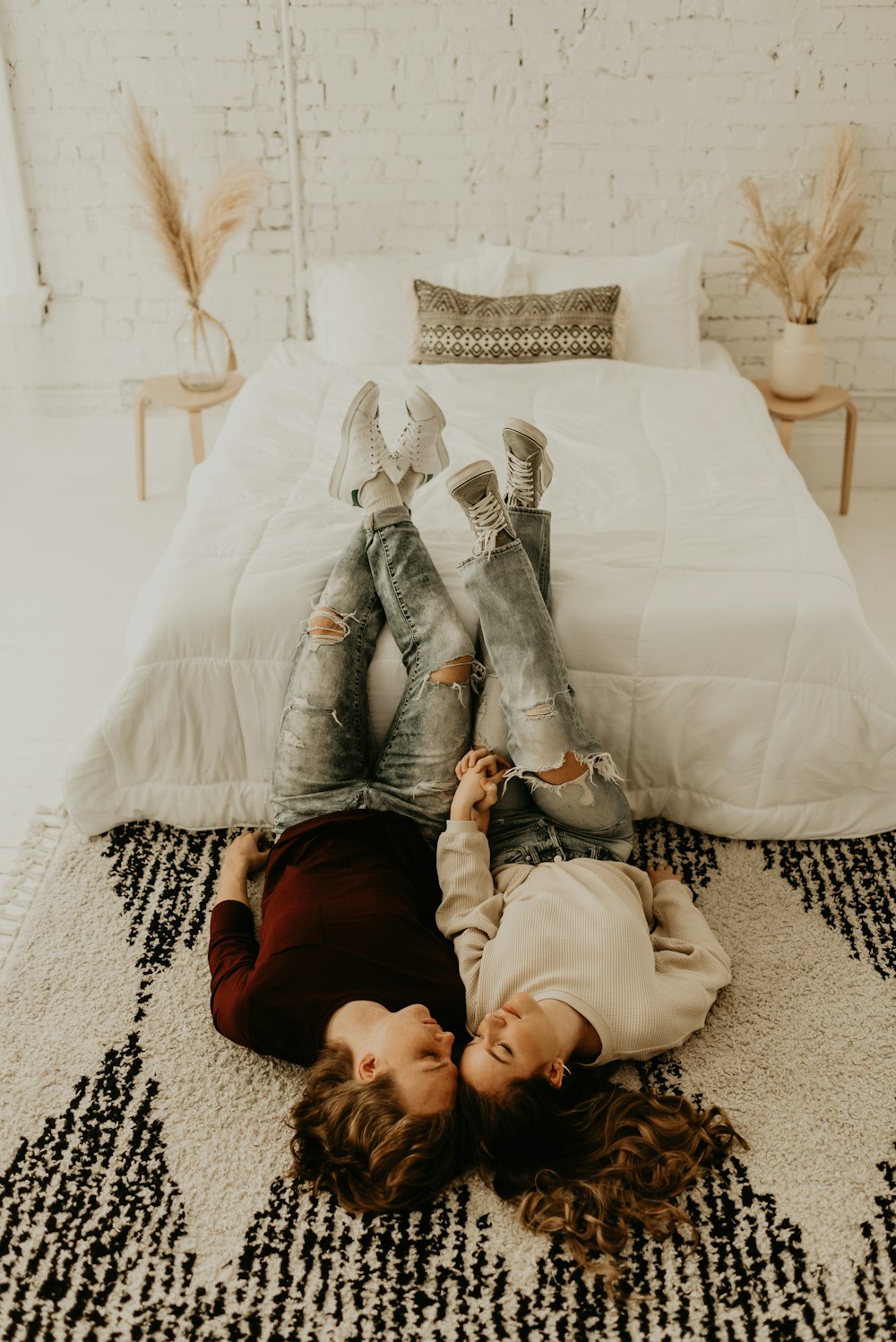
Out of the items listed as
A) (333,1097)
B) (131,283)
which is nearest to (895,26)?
(131,283)

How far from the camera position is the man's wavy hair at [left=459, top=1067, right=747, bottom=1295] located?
1515 millimetres

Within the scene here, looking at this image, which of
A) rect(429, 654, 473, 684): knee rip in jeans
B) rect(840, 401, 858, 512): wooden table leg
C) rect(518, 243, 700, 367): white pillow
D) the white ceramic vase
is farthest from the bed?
rect(840, 401, 858, 512): wooden table leg

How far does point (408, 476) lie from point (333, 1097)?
4.53 feet

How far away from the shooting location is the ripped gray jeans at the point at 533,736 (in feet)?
6.54

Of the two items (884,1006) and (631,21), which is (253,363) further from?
(884,1006)

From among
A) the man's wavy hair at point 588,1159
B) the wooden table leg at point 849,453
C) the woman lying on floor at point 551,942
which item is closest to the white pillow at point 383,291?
the wooden table leg at point 849,453

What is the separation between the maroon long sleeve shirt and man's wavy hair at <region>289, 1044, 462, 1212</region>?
0.13 m

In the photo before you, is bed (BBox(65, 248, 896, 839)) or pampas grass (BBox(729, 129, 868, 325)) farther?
pampas grass (BBox(729, 129, 868, 325))

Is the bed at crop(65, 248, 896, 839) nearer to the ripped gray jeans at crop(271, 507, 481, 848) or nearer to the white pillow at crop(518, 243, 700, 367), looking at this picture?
the ripped gray jeans at crop(271, 507, 481, 848)

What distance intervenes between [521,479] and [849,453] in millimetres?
1836

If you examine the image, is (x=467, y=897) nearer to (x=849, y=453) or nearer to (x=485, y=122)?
(x=849, y=453)

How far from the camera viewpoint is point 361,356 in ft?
11.0

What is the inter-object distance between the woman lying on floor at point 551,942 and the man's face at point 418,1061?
0.12 ft

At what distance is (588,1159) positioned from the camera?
1571mm
